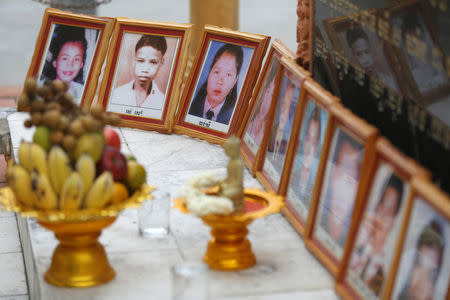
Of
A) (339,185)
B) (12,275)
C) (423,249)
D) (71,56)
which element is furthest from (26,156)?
(71,56)

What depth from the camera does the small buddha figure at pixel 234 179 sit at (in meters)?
2.12

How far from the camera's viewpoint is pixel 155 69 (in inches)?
144

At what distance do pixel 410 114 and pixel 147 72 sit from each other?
69.8 inches

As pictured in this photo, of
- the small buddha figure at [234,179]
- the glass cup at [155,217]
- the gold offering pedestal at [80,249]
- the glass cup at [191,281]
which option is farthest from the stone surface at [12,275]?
the glass cup at [191,281]

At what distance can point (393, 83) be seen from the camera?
2277 mm

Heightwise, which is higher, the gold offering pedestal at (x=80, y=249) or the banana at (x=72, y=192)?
the banana at (x=72, y=192)

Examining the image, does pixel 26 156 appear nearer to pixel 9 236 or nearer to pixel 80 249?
pixel 80 249

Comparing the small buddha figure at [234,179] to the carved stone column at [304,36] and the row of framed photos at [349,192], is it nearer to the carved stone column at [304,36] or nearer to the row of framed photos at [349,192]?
the row of framed photos at [349,192]

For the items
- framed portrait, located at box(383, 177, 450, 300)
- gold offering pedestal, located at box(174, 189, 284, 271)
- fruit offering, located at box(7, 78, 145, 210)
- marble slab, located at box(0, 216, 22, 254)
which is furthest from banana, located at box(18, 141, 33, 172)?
marble slab, located at box(0, 216, 22, 254)

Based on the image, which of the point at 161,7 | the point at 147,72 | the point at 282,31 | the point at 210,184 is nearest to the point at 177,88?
the point at 147,72

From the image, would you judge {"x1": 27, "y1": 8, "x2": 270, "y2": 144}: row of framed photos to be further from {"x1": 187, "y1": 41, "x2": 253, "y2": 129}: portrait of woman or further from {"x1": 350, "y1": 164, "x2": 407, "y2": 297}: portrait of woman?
{"x1": 350, "y1": 164, "x2": 407, "y2": 297}: portrait of woman

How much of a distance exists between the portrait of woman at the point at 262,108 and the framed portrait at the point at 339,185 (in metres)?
0.74

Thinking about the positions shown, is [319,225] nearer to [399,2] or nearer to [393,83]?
[393,83]

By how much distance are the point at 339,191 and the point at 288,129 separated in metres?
0.60
